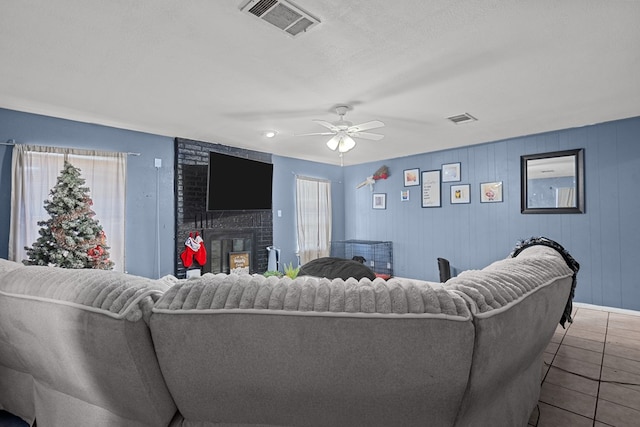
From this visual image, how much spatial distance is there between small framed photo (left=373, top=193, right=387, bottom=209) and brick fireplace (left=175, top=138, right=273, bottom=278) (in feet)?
7.70

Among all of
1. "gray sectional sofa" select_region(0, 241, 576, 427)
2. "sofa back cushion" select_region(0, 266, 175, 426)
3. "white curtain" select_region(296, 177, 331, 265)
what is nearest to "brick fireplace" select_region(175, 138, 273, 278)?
"white curtain" select_region(296, 177, 331, 265)

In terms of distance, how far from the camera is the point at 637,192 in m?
3.97

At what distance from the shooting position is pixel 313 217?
6.69 meters

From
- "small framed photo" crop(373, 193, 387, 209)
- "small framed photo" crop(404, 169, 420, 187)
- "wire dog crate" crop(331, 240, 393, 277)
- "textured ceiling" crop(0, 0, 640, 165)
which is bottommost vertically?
"wire dog crate" crop(331, 240, 393, 277)

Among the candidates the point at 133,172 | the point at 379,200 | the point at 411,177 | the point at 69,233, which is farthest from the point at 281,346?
the point at 379,200

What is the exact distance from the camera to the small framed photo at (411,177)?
20.0 ft

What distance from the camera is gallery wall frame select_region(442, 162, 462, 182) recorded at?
5562mm

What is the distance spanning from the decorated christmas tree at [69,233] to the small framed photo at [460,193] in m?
5.04

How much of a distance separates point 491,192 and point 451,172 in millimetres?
738

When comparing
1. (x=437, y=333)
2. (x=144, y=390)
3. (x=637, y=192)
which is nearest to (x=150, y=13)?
(x=144, y=390)

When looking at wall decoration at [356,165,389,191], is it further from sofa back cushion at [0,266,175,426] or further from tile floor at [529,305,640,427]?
sofa back cushion at [0,266,175,426]

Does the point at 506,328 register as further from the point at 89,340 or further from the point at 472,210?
the point at 472,210

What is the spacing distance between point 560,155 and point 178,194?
533cm

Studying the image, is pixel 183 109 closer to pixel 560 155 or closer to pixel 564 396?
pixel 564 396
